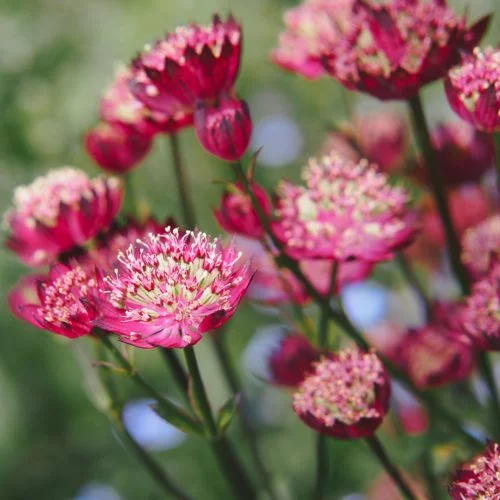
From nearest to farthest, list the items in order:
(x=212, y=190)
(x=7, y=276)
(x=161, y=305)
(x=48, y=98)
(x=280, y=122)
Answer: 1. (x=161, y=305)
2. (x=48, y=98)
3. (x=7, y=276)
4. (x=212, y=190)
5. (x=280, y=122)

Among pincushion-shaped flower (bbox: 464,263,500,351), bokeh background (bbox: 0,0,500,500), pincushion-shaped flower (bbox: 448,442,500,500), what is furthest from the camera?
bokeh background (bbox: 0,0,500,500)

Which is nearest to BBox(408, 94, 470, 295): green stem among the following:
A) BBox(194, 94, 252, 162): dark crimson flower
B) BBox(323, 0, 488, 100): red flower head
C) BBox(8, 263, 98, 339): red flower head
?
BBox(323, 0, 488, 100): red flower head

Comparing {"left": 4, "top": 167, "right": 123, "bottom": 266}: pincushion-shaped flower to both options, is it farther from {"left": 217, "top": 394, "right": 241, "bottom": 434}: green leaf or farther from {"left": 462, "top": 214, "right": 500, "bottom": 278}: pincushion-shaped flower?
{"left": 462, "top": 214, "right": 500, "bottom": 278}: pincushion-shaped flower

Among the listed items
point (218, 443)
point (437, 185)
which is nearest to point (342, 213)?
point (437, 185)

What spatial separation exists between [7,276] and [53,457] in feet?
0.98

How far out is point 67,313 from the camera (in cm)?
53

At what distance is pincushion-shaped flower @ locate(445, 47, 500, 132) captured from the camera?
0.56m

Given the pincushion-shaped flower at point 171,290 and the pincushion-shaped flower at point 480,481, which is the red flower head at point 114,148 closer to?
the pincushion-shaped flower at point 171,290

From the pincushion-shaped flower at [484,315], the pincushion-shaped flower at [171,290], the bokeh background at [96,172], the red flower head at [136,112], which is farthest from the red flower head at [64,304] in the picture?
the bokeh background at [96,172]

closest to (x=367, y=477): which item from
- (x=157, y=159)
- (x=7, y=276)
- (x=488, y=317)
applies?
(x=488, y=317)

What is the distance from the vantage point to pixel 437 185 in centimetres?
64

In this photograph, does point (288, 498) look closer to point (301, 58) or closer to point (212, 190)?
point (301, 58)

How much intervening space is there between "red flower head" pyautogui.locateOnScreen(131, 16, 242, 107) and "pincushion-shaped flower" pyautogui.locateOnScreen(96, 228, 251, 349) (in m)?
0.10

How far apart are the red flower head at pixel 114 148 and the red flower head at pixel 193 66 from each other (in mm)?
124
